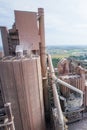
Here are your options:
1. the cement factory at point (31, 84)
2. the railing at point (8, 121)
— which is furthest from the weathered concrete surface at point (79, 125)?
the railing at point (8, 121)

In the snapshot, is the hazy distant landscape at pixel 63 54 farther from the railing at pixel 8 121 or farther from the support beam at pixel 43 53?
the railing at pixel 8 121

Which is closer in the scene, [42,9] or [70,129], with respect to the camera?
[42,9]

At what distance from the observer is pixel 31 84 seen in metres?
7.20

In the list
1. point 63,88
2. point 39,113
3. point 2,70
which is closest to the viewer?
point 2,70

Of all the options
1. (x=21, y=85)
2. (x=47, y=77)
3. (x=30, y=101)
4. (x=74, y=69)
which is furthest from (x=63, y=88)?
(x=21, y=85)

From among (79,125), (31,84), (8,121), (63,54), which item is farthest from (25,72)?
(63,54)

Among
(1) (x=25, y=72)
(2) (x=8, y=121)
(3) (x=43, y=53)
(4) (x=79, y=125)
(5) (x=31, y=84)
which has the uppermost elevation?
(3) (x=43, y=53)

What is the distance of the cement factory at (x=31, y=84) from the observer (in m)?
6.79

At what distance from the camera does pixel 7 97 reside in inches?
285

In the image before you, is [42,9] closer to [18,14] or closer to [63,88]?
[18,14]

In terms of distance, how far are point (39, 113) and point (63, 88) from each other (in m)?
2.83

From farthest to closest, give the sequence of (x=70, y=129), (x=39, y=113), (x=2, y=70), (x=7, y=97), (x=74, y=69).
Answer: (x=74, y=69), (x=70, y=129), (x=39, y=113), (x=7, y=97), (x=2, y=70)

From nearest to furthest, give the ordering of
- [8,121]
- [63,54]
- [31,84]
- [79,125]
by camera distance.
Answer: [8,121]
[31,84]
[79,125]
[63,54]

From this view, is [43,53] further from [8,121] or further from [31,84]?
[8,121]
